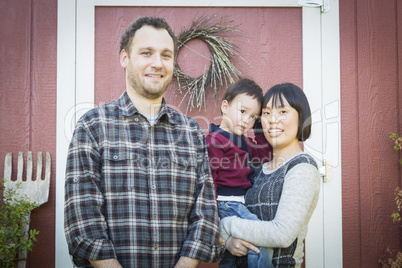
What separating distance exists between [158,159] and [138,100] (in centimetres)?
32

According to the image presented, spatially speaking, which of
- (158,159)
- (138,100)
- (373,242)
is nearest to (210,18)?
(138,100)

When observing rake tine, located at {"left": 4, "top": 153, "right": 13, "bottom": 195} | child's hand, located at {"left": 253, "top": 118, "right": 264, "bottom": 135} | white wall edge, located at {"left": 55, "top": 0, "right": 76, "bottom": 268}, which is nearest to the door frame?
white wall edge, located at {"left": 55, "top": 0, "right": 76, "bottom": 268}

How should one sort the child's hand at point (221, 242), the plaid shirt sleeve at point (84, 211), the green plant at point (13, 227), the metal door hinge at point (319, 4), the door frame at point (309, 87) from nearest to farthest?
the plaid shirt sleeve at point (84, 211) < the child's hand at point (221, 242) < the green plant at point (13, 227) < the door frame at point (309, 87) < the metal door hinge at point (319, 4)

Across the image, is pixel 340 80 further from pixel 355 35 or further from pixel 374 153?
pixel 374 153

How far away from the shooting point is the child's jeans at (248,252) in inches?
67.4

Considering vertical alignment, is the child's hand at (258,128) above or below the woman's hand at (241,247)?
above

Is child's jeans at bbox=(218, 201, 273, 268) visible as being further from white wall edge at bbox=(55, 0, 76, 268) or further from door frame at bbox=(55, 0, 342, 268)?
white wall edge at bbox=(55, 0, 76, 268)

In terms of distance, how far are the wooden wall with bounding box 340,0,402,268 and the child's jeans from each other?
1.29 meters

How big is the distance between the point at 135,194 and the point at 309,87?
1768 mm

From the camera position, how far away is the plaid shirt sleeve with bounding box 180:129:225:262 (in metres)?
1.65

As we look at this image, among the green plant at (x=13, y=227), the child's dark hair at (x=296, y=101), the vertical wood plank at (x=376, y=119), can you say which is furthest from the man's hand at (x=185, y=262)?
the vertical wood plank at (x=376, y=119)

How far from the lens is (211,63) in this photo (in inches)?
110

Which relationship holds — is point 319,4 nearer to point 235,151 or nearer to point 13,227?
point 235,151

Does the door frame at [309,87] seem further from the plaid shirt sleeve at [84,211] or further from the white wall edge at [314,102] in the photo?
the plaid shirt sleeve at [84,211]
